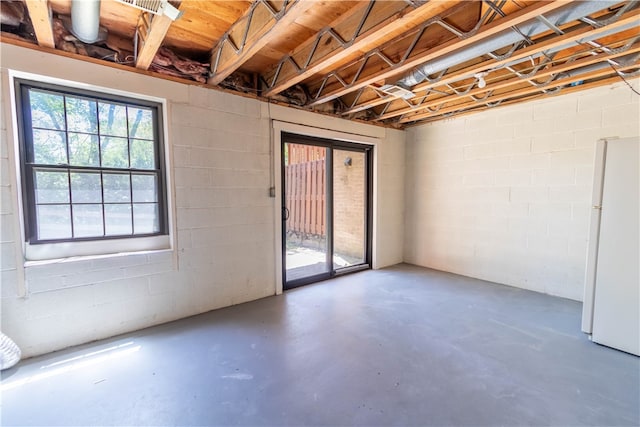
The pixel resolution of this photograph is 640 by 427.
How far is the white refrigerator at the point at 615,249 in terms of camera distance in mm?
2314

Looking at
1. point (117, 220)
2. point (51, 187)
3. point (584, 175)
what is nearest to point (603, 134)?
point (584, 175)

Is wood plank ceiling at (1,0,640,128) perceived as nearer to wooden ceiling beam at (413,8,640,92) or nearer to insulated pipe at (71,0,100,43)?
wooden ceiling beam at (413,8,640,92)

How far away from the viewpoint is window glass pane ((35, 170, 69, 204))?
7.83 feet

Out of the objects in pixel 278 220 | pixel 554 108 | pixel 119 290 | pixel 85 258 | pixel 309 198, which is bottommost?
pixel 119 290

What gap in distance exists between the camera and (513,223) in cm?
403

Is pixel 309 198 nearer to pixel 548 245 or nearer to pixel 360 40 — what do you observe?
pixel 360 40

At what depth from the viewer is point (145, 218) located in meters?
2.89

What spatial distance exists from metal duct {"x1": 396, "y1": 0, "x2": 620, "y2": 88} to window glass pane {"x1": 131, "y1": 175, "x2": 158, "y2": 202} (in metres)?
2.88

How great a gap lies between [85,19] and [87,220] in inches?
63.6

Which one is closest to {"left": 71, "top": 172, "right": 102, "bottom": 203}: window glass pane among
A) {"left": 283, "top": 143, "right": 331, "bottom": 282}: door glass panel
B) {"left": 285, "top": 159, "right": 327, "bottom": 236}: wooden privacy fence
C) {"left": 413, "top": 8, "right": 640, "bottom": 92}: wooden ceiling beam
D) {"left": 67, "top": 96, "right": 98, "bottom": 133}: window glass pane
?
{"left": 67, "top": 96, "right": 98, "bottom": 133}: window glass pane

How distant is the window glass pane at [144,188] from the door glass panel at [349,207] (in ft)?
9.61

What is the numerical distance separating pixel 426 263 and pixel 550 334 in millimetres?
2425

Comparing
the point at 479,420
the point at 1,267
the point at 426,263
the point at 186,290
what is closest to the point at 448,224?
the point at 426,263

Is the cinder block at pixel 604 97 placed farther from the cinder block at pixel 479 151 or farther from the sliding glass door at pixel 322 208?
the sliding glass door at pixel 322 208
